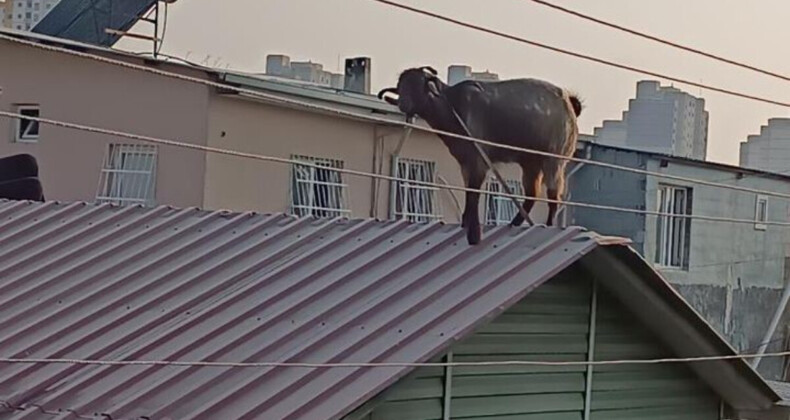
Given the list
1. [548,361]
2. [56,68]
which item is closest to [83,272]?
[548,361]

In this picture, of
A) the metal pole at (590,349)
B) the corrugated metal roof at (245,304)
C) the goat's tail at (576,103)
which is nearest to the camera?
the corrugated metal roof at (245,304)

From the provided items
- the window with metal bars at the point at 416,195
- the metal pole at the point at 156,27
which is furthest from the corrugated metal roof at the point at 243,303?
the window with metal bars at the point at 416,195

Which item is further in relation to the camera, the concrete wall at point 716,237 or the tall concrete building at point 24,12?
the concrete wall at point 716,237

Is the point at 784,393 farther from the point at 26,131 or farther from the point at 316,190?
the point at 26,131

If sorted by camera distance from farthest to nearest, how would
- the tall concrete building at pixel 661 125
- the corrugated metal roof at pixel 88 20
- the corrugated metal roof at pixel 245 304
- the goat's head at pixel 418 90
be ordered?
the tall concrete building at pixel 661 125
the corrugated metal roof at pixel 88 20
the goat's head at pixel 418 90
the corrugated metal roof at pixel 245 304

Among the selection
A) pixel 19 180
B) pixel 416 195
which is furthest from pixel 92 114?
pixel 19 180

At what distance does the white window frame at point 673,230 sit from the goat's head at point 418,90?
14.6m

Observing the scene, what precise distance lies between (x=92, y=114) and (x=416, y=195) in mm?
4277

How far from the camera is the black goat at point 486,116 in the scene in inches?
282

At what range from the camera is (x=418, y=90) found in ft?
23.5

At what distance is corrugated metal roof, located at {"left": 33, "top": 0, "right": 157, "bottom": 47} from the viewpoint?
17.4 metres

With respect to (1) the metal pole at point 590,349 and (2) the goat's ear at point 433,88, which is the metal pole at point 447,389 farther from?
(2) the goat's ear at point 433,88

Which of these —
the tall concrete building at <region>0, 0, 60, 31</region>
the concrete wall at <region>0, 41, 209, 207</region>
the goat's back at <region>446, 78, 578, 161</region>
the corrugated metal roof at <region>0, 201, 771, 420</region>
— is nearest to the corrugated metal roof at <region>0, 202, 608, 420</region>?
the corrugated metal roof at <region>0, 201, 771, 420</region>

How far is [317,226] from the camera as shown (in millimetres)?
8125
